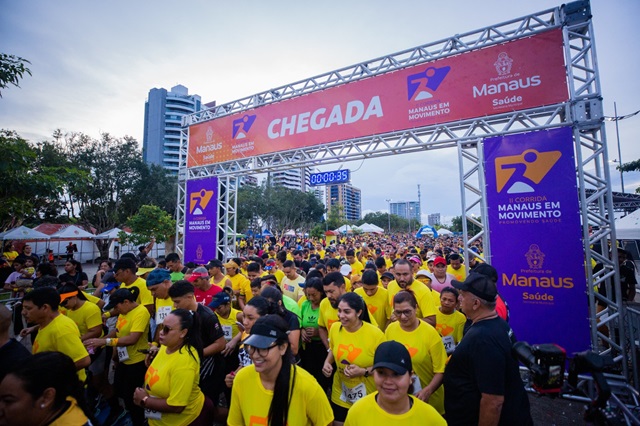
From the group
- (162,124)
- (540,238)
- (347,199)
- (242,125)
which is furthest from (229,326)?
(347,199)

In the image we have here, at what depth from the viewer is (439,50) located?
6559 millimetres

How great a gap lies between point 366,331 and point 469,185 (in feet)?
14.6

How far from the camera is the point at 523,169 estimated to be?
538 centimetres

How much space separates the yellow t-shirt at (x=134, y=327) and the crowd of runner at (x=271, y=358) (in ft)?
0.04

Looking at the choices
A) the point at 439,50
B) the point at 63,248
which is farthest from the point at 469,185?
the point at 63,248

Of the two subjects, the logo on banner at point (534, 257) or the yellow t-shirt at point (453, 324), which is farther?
the logo on banner at point (534, 257)

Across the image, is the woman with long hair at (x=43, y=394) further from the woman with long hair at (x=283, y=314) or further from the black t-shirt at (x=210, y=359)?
the woman with long hair at (x=283, y=314)

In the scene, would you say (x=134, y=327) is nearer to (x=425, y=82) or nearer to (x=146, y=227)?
(x=425, y=82)

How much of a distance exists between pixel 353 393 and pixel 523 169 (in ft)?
16.5

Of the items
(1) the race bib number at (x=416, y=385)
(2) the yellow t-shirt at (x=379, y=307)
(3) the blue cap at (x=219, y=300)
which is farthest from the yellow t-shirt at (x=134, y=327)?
(1) the race bib number at (x=416, y=385)

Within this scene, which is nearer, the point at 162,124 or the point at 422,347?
the point at 422,347

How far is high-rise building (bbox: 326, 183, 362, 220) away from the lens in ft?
392

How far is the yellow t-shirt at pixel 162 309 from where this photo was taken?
387 centimetres

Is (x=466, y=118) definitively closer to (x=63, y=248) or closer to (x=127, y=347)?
(x=127, y=347)
